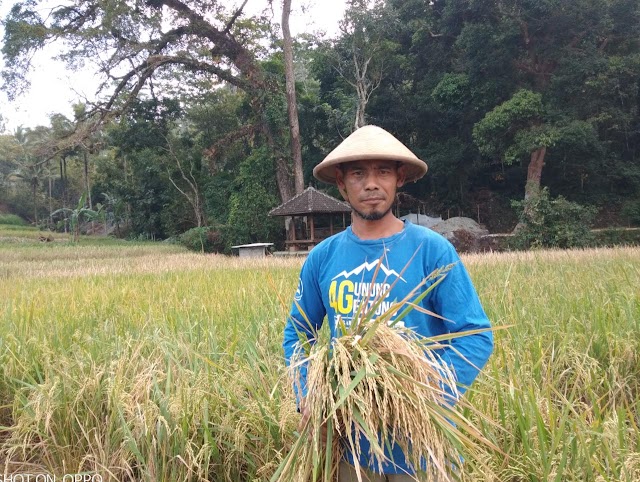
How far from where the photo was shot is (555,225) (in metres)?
14.0

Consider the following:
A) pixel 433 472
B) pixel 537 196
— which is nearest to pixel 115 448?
pixel 433 472

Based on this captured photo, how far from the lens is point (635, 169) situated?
19062 mm

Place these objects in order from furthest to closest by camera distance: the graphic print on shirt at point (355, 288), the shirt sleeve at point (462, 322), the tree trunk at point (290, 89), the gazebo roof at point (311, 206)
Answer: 1. the tree trunk at point (290, 89)
2. the gazebo roof at point (311, 206)
3. the graphic print on shirt at point (355, 288)
4. the shirt sleeve at point (462, 322)

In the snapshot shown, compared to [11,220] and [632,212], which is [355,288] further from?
[11,220]

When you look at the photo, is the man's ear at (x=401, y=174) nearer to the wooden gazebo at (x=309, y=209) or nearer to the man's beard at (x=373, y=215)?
the man's beard at (x=373, y=215)

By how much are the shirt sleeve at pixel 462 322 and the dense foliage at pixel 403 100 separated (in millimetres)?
16006

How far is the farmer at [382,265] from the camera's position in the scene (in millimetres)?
1307

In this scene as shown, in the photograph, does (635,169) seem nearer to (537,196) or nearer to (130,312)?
(537,196)

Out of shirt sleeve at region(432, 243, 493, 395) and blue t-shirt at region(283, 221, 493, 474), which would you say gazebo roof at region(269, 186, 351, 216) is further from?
shirt sleeve at region(432, 243, 493, 395)

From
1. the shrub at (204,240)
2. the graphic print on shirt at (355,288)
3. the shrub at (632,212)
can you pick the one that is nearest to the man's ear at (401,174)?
the graphic print on shirt at (355,288)

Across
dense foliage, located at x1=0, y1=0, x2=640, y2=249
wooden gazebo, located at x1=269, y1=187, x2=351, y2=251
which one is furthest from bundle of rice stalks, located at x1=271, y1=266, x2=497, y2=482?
dense foliage, located at x1=0, y1=0, x2=640, y2=249

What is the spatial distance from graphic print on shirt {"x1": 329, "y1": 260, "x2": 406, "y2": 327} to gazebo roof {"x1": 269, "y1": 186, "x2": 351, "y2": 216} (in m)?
13.6

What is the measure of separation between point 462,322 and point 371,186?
0.46 meters

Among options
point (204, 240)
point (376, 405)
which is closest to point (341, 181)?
point (376, 405)
